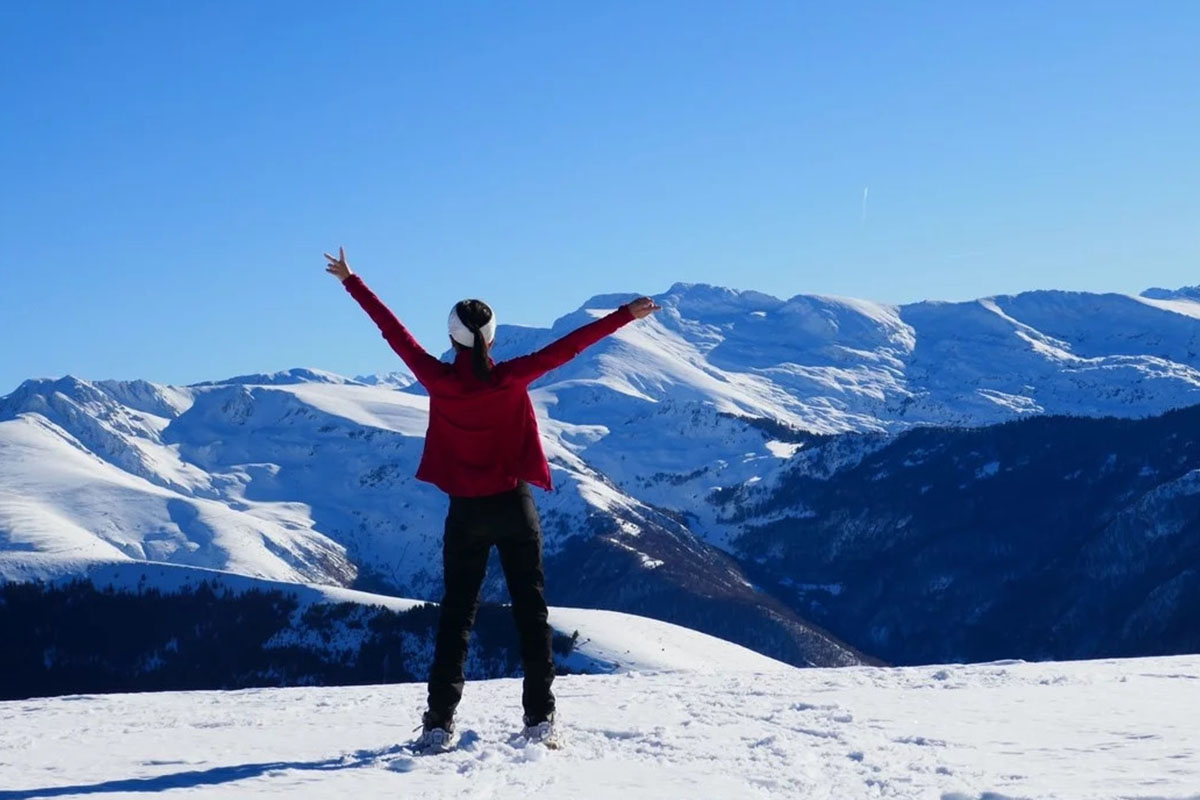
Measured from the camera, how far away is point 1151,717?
12961mm

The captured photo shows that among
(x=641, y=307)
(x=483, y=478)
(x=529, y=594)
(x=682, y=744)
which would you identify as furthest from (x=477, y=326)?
(x=682, y=744)

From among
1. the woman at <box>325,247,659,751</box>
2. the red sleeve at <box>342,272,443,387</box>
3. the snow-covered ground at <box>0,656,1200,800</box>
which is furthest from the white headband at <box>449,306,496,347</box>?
the snow-covered ground at <box>0,656,1200,800</box>

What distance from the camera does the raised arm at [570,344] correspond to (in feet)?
40.0

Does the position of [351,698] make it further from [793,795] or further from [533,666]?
[793,795]

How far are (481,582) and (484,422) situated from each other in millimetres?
1512

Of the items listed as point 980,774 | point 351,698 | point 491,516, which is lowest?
point 351,698

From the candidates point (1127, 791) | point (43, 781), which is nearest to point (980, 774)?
point (1127, 791)

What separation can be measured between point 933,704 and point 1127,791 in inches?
214

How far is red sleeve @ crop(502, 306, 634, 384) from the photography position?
480 inches

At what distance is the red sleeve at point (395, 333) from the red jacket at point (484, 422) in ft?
0.06

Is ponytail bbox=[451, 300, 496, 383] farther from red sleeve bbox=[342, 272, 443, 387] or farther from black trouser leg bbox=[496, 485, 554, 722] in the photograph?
black trouser leg bbox=[496, 485, 554, 722]

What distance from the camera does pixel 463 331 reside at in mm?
12172

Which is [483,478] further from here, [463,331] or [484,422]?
[463,331]

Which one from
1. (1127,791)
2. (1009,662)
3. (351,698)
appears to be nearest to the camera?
(1127,791)
